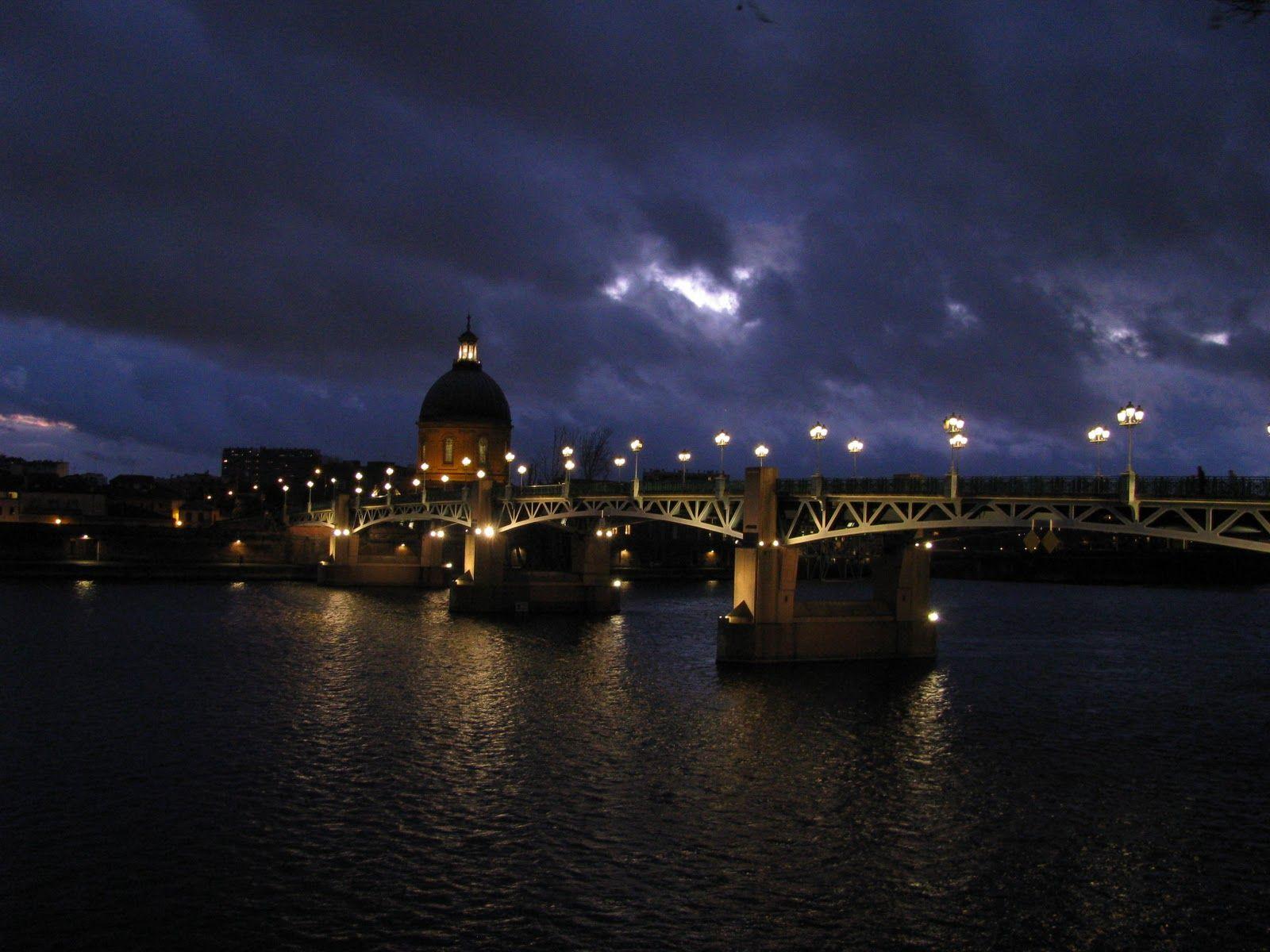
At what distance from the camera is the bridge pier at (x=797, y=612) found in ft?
154

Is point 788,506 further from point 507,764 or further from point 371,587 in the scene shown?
point 371,587

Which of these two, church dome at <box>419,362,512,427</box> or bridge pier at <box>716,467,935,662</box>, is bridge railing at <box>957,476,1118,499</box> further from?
church dome at <box>419,362,512,427</box>

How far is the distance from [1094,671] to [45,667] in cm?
4621

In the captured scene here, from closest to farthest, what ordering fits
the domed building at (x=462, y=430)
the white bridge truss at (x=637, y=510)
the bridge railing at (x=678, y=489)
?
1. the white bridge truss at (x=637, y=510)
2. the bridge railing at (x=678, y=489)
3. the domed building at (x=462, y=430)

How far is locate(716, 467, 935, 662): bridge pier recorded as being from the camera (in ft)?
154

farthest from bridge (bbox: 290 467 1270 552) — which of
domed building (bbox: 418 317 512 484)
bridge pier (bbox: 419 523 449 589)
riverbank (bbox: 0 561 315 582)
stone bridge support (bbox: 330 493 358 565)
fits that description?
domed building (bbox: 418 317 512 484)

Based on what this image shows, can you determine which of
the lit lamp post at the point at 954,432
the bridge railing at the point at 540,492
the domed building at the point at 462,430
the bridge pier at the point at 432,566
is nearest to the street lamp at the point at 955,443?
the lit lamp post at the point at 954,432

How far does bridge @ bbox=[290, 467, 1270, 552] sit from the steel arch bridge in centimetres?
5

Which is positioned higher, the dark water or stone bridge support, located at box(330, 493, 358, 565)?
stone bridge support, located at box(330, 493, 358, 565)

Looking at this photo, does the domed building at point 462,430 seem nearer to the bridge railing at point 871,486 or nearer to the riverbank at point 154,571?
the riverbank at point 154,571

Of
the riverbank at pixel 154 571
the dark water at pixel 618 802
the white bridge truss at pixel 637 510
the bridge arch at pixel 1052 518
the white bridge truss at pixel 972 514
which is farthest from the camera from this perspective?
the riverbank at pixel 154 571

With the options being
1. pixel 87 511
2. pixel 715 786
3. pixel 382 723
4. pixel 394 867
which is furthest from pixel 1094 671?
pixel 87 511

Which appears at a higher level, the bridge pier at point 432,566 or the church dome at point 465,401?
the church dome at point 465,401

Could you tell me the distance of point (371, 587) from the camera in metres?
97.2
